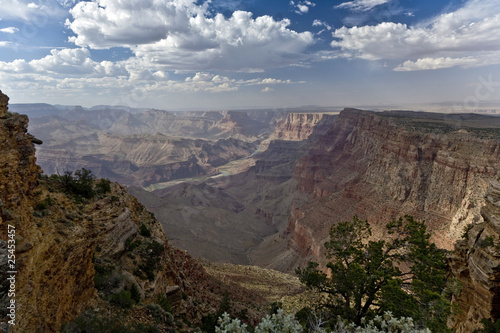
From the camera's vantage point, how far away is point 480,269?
12.3m

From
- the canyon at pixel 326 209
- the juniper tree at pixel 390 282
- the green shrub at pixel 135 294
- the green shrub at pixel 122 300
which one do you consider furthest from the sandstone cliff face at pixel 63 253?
the juniper tree at pixel 390 282

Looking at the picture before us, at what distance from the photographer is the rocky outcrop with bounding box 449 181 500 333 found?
1170 centimetres

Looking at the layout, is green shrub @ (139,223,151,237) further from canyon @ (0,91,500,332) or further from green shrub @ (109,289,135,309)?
green shrub @ (109,289,135,309)

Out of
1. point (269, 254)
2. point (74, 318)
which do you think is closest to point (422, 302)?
point (74, 318)

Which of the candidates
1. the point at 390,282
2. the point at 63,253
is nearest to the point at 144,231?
the point at 63,253

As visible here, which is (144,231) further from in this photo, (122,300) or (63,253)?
(63,253)

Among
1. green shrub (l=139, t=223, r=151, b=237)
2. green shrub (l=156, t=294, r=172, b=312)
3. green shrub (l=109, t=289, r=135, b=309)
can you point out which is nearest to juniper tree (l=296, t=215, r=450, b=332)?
green shrub (l=156, t=294, r=172, b=312)

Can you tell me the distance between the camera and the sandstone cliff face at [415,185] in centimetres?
4178

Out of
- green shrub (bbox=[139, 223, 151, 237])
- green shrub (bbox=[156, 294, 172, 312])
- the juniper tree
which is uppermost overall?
the juniper tree

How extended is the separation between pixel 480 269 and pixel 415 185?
46.7 m

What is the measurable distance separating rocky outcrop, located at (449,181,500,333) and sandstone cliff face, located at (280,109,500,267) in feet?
97.4

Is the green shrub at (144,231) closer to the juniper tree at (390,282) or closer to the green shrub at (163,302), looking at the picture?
the green shrub at (163,302)

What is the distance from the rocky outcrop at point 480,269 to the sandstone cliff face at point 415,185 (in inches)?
1169

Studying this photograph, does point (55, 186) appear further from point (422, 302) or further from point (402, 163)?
point (402, 163)
